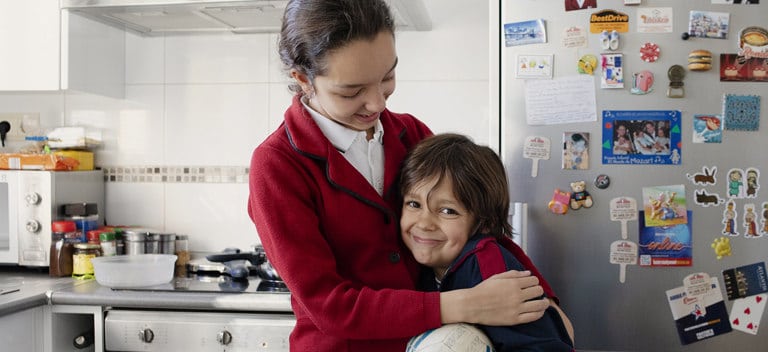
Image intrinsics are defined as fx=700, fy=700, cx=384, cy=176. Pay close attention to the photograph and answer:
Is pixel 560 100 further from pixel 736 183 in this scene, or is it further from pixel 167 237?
pixel 167 237

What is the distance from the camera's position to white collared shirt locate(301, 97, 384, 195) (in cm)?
115

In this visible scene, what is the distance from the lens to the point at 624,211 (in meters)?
1.58

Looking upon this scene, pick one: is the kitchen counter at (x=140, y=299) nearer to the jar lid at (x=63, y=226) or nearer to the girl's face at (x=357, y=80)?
the jar lid at (x=63, y=226)

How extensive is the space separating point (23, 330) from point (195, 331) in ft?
1.50

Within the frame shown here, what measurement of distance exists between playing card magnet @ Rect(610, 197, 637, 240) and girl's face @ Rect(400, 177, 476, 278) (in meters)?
0.56

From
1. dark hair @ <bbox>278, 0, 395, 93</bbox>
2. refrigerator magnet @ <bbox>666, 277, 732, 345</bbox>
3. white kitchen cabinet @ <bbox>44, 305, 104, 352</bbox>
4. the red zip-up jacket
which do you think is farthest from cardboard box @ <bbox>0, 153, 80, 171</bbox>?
refrigerator magnet @ <bbox>666, 277, 732, 345</bbox>

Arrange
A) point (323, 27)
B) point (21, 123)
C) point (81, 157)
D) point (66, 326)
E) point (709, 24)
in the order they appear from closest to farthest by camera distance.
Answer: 1. point (323, 27)
2. point (709, 24)
3. point (66, 326)
4. point (81, 157)
5. point (21, 123)

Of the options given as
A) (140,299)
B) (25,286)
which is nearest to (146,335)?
(140,299)

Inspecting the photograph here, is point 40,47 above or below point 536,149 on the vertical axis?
above

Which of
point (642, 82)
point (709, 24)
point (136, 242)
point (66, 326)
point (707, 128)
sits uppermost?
point (709, 24)

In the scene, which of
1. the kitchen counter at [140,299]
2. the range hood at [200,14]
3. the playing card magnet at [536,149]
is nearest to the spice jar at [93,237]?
the kitchen counter at [140,299]

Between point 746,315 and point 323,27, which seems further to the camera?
point 746,315

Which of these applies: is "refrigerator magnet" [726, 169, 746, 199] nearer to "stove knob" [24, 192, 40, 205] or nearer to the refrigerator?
the refrigerator

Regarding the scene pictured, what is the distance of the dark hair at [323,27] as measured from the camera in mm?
987
